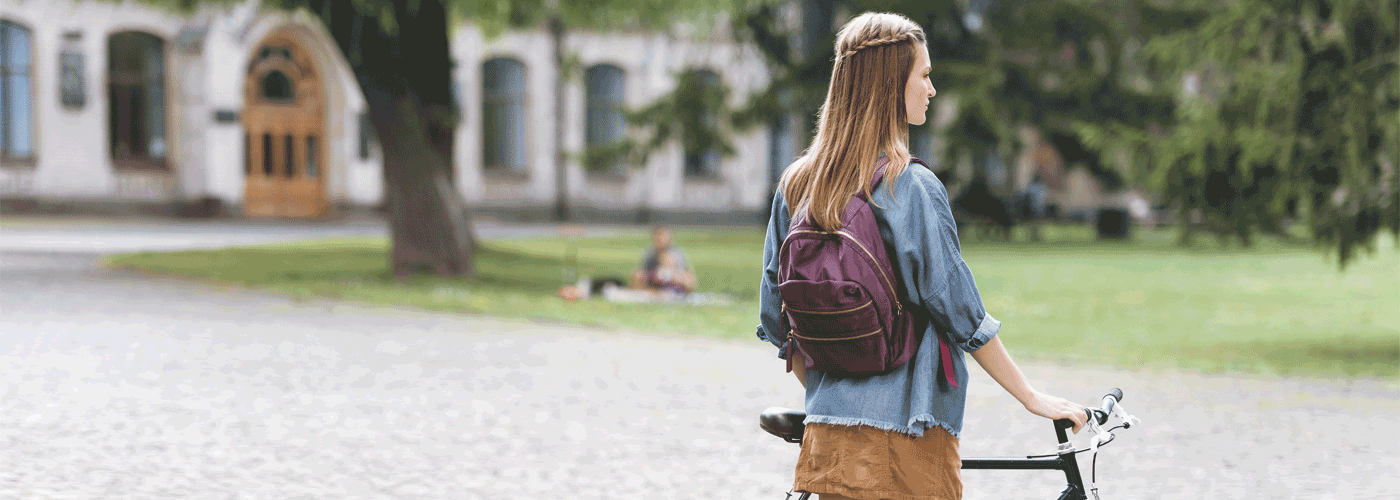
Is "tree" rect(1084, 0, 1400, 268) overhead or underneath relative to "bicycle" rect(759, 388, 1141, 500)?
overhead

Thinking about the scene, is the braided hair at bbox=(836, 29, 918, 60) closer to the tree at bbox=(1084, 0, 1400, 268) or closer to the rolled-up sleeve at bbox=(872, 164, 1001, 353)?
the rolled-up sleeve at bbox=(872, 164, 1001, 353)

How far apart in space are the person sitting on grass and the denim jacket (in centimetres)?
1250

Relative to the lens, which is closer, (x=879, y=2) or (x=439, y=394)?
(x=439, y=394)

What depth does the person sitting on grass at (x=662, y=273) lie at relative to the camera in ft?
51.1

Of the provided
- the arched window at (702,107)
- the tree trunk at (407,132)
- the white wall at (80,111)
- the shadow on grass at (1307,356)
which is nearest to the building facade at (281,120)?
the white wall at (80,111)

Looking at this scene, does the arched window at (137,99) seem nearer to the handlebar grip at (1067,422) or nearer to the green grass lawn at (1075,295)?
the green grass lawn at (1075,295)

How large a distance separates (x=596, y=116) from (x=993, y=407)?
32656 mm

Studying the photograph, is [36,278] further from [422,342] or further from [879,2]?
[879,2]

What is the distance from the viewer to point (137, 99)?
114 ft

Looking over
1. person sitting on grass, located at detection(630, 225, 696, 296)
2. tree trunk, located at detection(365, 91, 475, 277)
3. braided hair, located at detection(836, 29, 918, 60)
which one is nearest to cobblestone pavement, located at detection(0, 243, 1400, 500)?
braided hair, located at detection(836, 29, 918, 60)

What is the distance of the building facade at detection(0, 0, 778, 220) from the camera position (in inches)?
1320

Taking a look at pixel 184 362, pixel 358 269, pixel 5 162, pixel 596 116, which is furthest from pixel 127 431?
pixel 596 116

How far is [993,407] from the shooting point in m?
8.23

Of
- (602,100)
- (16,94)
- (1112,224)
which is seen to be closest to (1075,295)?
(1112,224)
